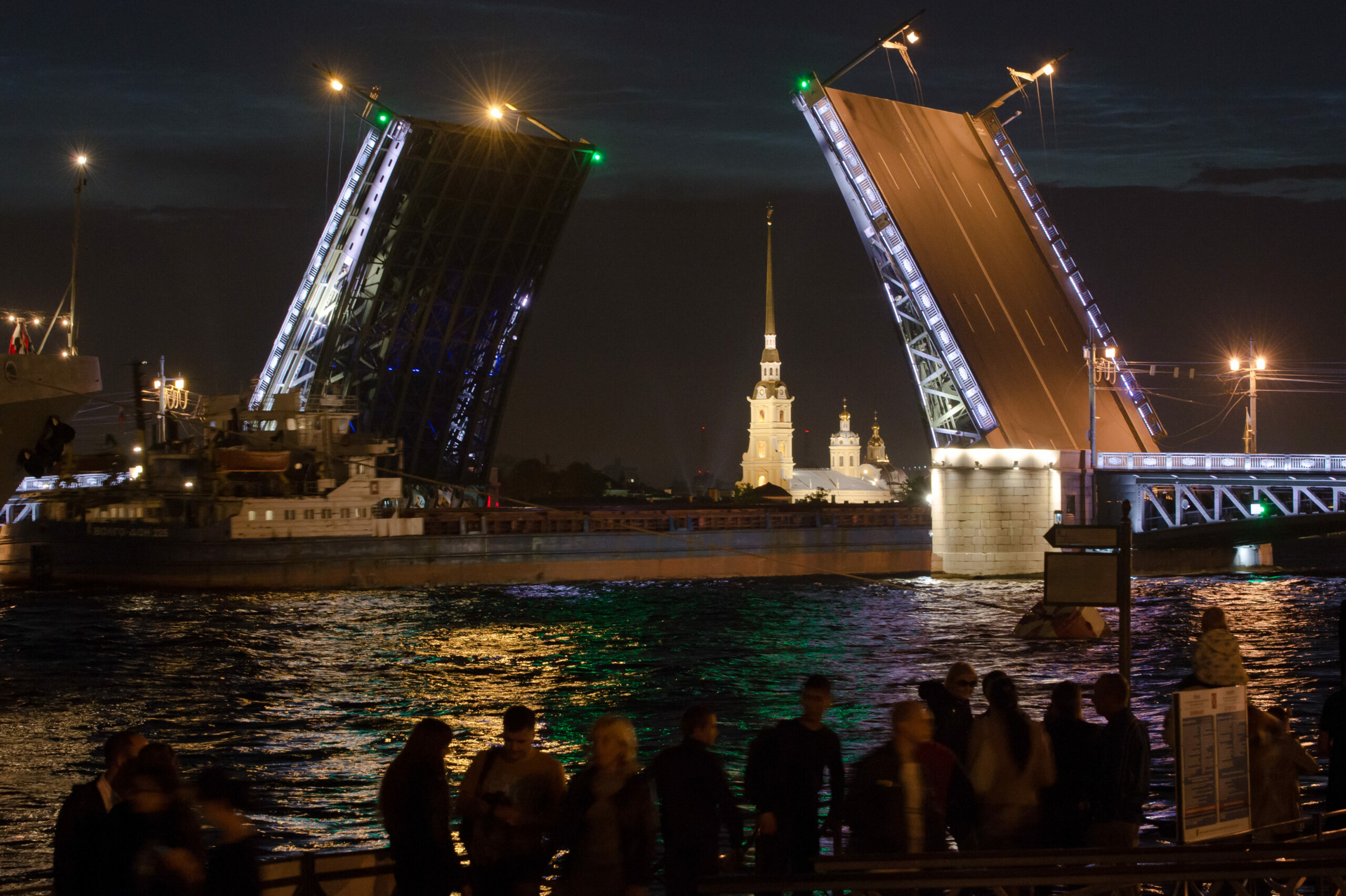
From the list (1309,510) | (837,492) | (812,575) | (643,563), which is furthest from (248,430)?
(837,492)

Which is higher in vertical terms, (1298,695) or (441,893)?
(441,893)

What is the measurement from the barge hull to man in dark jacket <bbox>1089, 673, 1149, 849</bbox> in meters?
23.1

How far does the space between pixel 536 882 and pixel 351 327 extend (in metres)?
26.5

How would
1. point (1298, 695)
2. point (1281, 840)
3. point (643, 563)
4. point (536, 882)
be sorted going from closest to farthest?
point (536, 882) → point (1281, 840) → point (1298, 695) → point (643, 563)

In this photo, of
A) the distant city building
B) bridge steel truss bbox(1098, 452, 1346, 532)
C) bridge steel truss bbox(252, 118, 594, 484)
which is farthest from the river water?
the distant city building

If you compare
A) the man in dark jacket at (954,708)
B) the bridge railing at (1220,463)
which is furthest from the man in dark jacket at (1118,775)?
the bridge railing at (1220,463)

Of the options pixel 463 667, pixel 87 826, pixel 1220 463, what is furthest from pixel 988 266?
pixel 87 826

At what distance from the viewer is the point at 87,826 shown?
3689 millimetres

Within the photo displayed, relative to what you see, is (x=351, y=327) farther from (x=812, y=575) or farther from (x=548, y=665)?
(x=812, y=575)

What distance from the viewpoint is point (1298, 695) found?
1505 cm

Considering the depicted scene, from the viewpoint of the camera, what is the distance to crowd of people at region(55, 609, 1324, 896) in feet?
11.7

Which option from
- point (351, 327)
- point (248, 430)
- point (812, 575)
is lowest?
point (812, 575)

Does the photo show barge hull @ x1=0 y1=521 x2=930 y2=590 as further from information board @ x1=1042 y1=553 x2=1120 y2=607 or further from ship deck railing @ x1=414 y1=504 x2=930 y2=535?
information board @ x1=1042 y1=553 x2=1120 y2=607

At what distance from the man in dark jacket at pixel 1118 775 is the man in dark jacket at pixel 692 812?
138 cm
